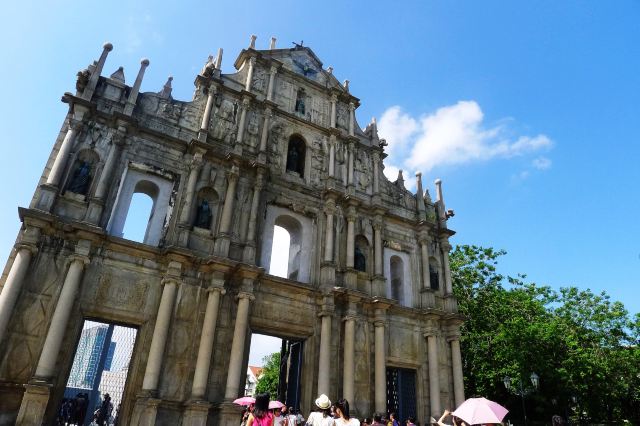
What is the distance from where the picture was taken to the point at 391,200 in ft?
59.4

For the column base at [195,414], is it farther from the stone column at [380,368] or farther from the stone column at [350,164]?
the stone column at [350,164]

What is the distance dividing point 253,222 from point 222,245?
1.41 m

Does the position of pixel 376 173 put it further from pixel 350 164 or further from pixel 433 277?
pixel 433 277

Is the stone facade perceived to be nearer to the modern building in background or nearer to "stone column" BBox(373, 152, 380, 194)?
"stone column" BBox(373, 152, 380, 194)

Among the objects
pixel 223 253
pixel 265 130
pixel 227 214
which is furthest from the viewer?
pixel 265 130

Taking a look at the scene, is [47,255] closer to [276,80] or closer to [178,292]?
[178,292]

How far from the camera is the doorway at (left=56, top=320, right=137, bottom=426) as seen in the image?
10.9m

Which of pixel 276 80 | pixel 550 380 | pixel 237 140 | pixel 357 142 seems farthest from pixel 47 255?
pixel 550 380

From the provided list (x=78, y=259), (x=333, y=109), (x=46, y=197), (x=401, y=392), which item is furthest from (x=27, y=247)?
(x=333, y=109)

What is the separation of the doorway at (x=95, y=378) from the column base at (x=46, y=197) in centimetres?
315

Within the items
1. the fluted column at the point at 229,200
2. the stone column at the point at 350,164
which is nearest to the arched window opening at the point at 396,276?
the stone column at the point at 350,164

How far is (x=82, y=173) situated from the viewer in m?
12.5

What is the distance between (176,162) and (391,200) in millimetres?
8760

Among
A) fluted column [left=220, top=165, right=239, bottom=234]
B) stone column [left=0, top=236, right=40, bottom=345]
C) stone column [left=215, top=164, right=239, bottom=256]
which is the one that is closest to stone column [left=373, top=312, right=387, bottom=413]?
stone column [left=215, top=164, right=239, bottom=256]
